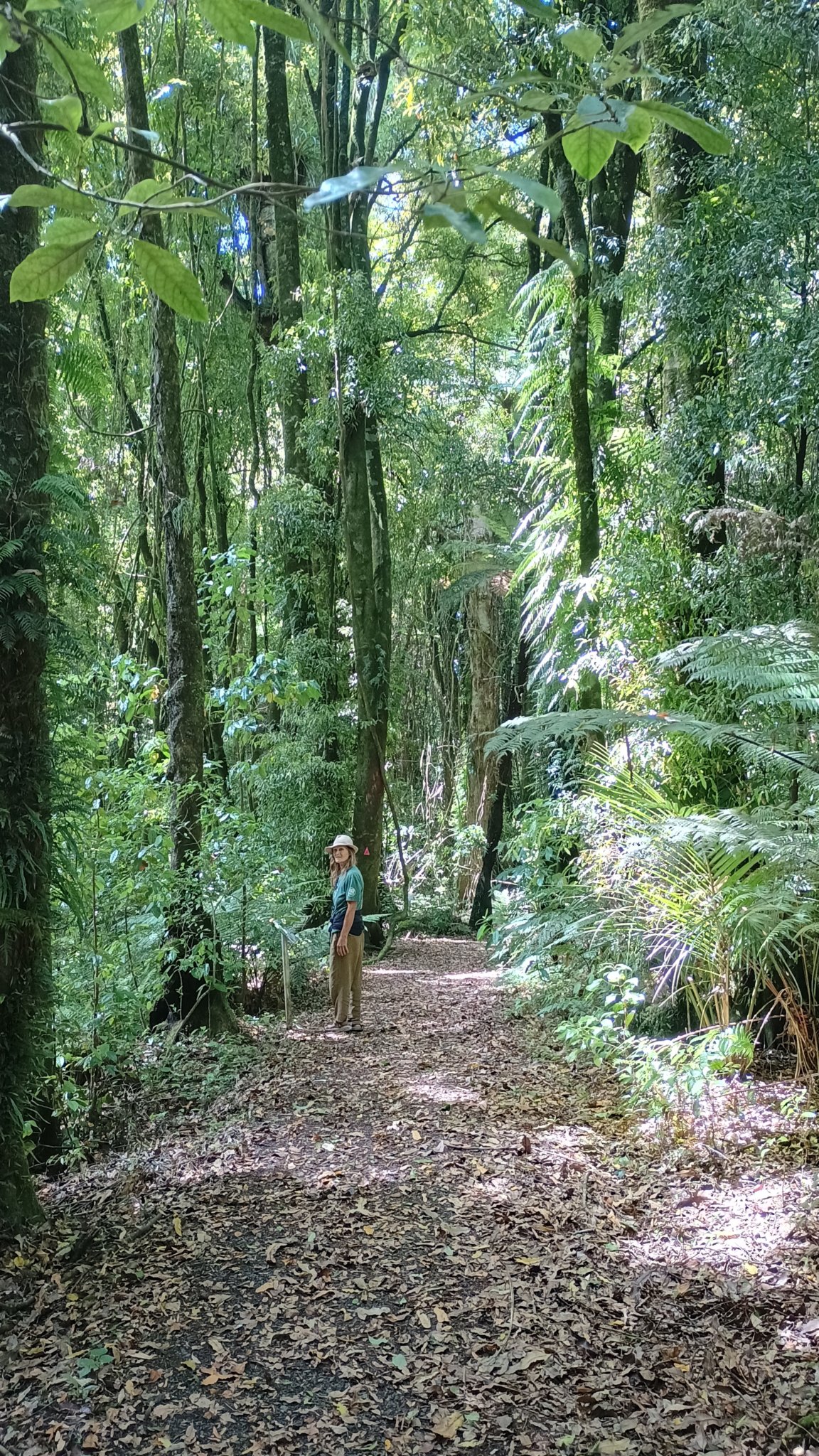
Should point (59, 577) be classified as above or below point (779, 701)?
above

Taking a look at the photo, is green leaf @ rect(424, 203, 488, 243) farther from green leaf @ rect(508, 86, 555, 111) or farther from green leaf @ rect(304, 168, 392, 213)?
green leaf @ rect(508, 86, 555, 111)

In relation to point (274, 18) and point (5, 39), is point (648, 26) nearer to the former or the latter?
point (274, 18)

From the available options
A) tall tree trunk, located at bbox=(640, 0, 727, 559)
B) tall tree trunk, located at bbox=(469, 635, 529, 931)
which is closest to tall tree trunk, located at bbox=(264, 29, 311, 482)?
tall tree trunk, located at bbox=(640, 0, 727, 559)

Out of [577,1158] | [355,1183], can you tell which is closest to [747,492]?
[577,1158]

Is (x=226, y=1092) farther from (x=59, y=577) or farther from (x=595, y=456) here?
(x=595, y=456)

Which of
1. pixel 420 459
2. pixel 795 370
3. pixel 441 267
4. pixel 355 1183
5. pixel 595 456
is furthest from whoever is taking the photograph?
pixel 441 267

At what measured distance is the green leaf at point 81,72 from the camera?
3.64 ft

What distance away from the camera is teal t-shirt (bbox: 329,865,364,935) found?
6617 millimetres

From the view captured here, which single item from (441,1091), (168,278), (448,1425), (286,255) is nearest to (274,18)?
(168,278)

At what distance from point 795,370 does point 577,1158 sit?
13.1ft

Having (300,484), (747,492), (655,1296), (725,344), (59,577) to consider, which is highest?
(300,484)

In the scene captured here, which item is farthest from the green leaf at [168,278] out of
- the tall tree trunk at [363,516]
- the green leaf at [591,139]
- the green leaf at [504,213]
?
the tall tree trunk at [363,516]

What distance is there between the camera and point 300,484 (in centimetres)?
940

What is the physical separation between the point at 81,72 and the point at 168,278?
27 cm
